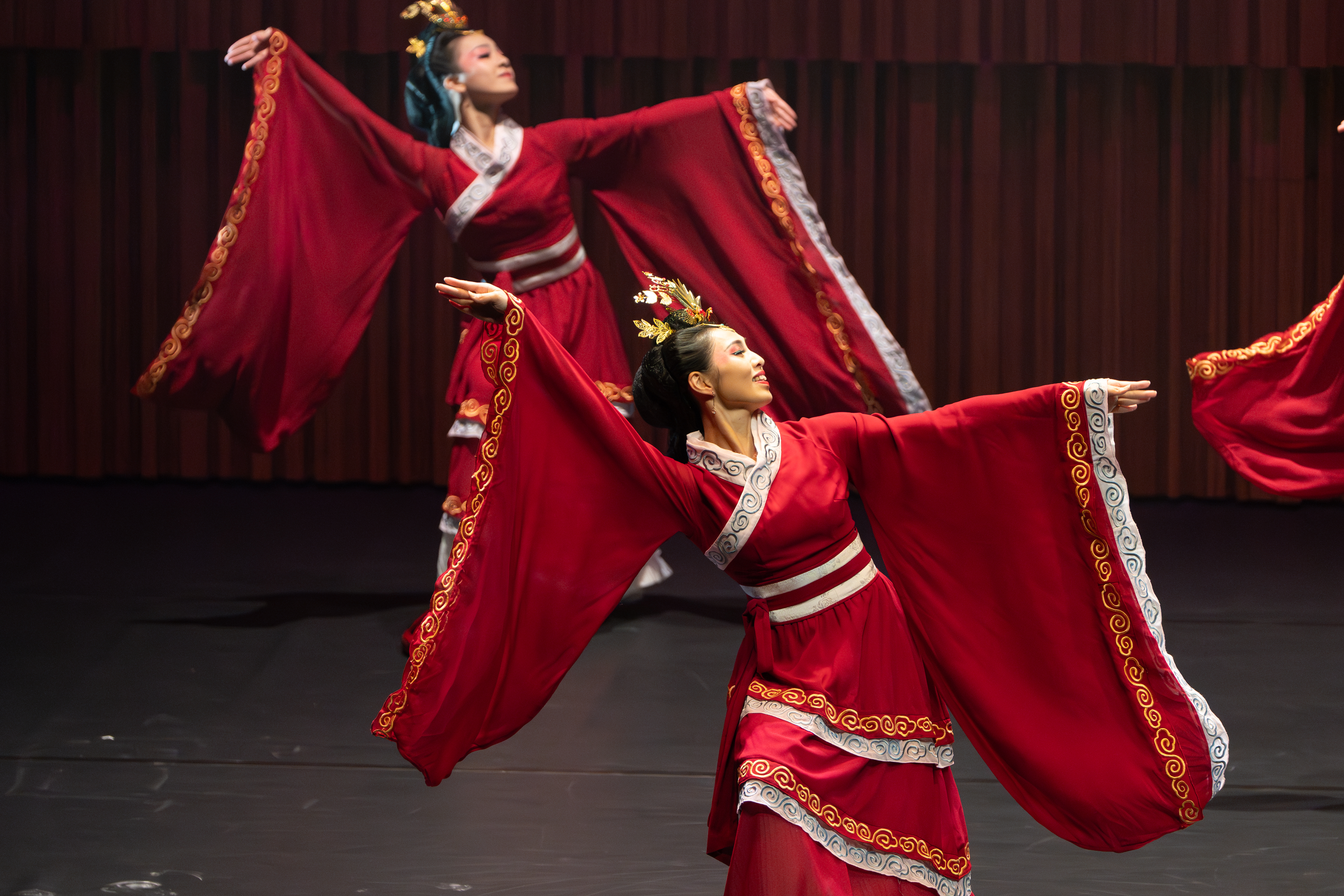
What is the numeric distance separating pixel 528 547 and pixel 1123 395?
2.43ft

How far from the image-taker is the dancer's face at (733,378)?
1.97 m

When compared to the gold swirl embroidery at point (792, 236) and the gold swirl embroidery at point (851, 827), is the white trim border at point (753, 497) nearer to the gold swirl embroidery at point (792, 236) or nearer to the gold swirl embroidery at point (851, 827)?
the gold swirl embroidery at point (851, 827)

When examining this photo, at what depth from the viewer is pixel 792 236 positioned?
349cm

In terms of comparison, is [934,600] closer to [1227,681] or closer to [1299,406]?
[1299,406]

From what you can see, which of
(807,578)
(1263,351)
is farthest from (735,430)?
(1263,351)

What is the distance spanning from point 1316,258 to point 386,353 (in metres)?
3.05

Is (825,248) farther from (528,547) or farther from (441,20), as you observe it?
(528,547)

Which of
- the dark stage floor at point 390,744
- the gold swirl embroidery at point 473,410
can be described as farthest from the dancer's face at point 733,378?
the gold swirl embroidery at point 473,410

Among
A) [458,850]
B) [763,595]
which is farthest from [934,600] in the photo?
[458,850]

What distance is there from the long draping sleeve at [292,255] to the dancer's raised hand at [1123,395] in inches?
78.8

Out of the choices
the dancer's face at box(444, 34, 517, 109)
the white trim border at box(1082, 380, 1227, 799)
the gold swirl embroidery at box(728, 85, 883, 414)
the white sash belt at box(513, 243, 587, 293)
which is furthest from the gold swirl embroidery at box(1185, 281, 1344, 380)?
the dancer's face at box(444, 34, 517, 109)

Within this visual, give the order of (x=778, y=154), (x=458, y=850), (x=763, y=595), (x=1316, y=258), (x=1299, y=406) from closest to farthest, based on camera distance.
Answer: (x=763, y=595) < (x=458, y=850) < (x=1299, y=406) < (x=778, y=154) < (x=1316, y=258)

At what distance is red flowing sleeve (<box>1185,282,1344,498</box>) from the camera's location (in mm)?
2797

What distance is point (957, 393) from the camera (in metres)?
5.48
